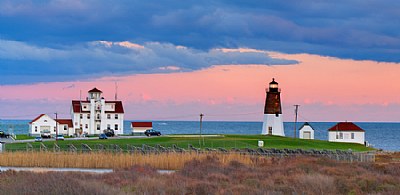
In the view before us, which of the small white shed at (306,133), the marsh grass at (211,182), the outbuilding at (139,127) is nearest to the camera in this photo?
the marsh grass at (211,182)

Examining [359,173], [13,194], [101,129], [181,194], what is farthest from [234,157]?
[101,129]

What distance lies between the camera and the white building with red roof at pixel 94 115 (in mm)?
102537

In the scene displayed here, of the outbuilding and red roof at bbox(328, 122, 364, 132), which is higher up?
red roof at bbox(328, 122, 364, 132)

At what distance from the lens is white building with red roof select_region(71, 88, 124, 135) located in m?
103

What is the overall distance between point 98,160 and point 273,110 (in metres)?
46.9

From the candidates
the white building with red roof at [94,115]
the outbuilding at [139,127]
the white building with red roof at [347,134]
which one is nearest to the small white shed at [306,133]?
the white building with red roof at [347,134]

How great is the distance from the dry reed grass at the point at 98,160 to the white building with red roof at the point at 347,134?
159 feet

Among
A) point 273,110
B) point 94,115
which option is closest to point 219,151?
point 273,110

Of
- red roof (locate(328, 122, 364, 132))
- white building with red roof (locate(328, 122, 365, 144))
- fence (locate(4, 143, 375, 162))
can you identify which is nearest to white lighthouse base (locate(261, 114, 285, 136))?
white building with red roof (locate(328, 122, 365, 144))

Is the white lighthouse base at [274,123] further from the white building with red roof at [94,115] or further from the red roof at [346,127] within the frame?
the white building with red roof at [94,115]

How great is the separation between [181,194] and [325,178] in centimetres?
619

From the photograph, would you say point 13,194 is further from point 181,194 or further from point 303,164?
point 303,164

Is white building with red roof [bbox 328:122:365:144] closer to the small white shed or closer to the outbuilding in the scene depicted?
the small white shed

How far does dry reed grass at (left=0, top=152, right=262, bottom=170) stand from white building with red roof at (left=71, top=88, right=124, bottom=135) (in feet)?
216
